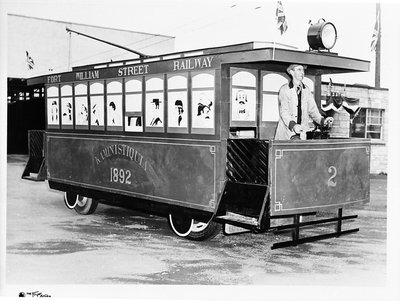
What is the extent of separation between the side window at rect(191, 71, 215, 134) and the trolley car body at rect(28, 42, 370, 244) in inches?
0.5

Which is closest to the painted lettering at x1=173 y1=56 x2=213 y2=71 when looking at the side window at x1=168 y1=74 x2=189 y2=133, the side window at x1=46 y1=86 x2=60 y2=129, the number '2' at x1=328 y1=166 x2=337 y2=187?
the side window at x1=168 y1=74 x2=189 y2=133

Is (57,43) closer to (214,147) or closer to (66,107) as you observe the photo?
(66,107)

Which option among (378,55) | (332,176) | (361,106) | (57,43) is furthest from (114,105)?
(361,106)

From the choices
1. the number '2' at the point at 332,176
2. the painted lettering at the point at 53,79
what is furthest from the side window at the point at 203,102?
the painted lettering at the point at 53,79

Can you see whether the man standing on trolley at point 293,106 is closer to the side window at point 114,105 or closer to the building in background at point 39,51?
the building in background at point 39,51

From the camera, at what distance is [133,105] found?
730cm

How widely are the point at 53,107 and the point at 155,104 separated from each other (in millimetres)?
2783

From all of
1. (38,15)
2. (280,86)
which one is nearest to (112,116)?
(38,15)

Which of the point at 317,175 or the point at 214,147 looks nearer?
the point at 317,175

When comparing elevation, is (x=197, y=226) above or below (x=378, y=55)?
below

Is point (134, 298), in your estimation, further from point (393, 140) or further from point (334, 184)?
point (393, 140)

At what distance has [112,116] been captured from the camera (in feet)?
25.2

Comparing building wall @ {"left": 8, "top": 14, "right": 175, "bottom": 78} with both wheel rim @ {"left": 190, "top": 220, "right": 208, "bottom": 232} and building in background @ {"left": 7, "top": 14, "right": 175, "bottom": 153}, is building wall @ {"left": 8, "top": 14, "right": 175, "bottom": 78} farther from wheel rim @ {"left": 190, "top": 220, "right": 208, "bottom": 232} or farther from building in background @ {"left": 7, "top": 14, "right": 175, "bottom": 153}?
wheel rim @ {"left": 190, "top": 220, "right": 208, "bottom": 232}

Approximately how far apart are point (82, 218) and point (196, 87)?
335 centimetres
